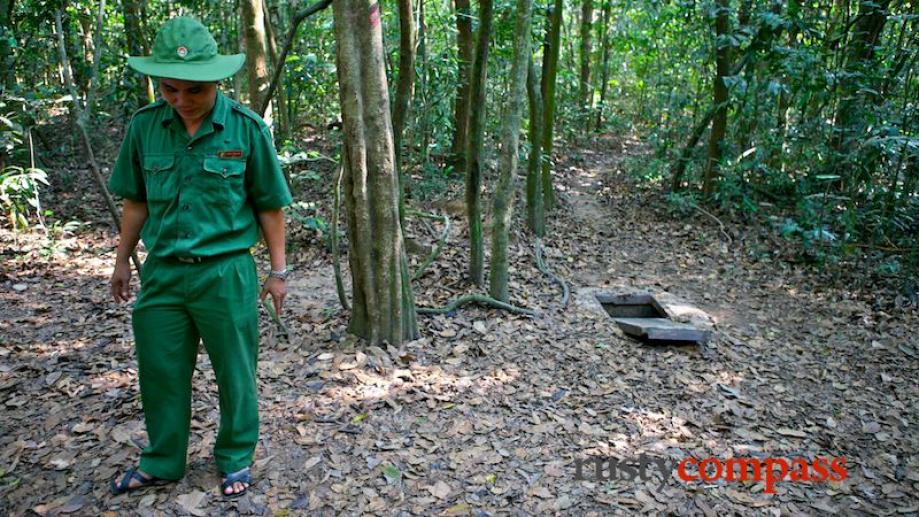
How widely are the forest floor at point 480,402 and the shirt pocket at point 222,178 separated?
1.39 meters

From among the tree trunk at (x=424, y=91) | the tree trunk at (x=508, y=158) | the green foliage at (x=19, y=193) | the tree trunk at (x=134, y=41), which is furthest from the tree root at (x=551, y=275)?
the tree trunk at (x=134, y=41)

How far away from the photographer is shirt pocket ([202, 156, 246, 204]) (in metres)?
2.74

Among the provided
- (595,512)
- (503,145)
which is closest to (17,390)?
(595,512)

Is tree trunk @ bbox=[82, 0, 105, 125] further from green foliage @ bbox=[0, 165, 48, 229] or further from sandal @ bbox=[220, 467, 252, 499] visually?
sandal @ bbox=[220, 467, 252, 499]

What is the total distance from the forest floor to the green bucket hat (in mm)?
1890

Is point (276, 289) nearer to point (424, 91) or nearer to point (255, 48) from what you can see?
point (255, 48)

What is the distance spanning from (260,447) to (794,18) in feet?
28.7

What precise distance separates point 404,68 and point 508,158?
1374mm

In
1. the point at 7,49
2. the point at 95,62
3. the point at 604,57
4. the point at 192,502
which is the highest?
the point at 604,57

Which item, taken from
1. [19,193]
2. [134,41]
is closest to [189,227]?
[19,193]

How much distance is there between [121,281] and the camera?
9.88ft

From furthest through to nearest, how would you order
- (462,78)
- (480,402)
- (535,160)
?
1. (462,78)
2. (535,160)
3. (480,402)

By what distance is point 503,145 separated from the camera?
19.6 feet

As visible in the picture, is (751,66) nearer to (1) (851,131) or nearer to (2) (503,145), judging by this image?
(1) (851,131)
